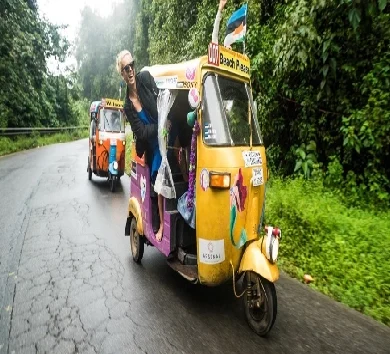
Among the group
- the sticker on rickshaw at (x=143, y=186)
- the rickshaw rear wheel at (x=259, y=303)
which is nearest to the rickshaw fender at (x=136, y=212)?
the sticker on rickshaw at (x=143, y=186)

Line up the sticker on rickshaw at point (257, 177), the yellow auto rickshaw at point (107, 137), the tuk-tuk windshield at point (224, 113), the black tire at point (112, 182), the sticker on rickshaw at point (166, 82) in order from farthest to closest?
the yellow auto rickshaw at point (107, 137) < the black tire at point (112, 182) < the sticker on rickshaw at point (166, 82) < the sticker on rickshaw at point (257, 177) < the tuk-tuk windshield at point (224, 113)

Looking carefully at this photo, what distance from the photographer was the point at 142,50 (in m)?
18.8

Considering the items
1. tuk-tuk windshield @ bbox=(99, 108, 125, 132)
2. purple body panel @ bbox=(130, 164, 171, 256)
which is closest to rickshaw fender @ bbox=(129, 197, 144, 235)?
purple body panel @ bbox=(130, 164, 171, 256)

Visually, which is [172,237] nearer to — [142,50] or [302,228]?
[302,228]

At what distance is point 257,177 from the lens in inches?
131

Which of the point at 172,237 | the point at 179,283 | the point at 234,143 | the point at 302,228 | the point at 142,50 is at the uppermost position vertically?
the point at 142,50

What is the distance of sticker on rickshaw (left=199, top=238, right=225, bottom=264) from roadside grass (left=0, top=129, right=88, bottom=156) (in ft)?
54.5

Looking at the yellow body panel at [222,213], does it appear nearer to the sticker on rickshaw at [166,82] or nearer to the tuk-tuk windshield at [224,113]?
the tuk-tuk windshield at [224,113]

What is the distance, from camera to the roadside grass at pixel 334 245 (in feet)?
11.7

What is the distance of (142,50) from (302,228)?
16661mm

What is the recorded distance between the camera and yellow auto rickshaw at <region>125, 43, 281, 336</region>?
3043 mm

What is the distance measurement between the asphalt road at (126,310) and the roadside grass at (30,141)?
45.3 ft

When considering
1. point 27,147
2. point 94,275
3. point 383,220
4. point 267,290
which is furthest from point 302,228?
point 27,147

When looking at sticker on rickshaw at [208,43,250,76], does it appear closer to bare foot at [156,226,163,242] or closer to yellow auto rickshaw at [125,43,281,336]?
yellow auto rickshaw at [125,43,281,336]
